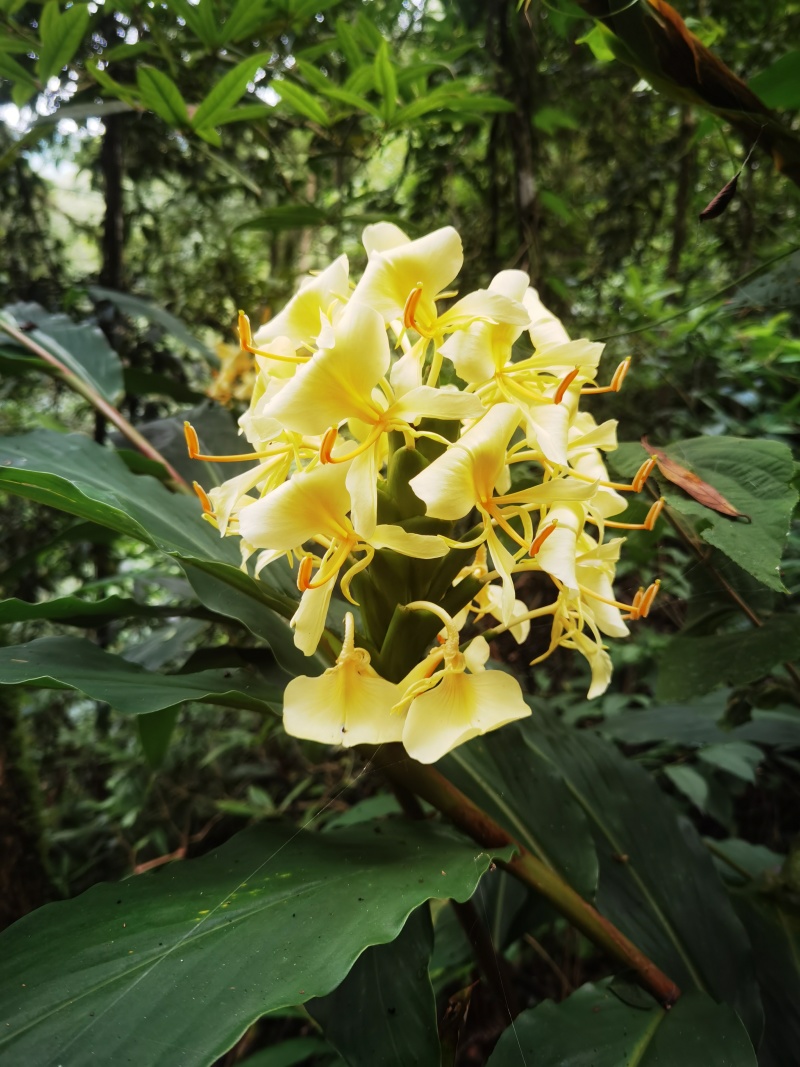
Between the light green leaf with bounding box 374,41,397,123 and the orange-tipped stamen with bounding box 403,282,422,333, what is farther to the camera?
the light green leaf with bounding box 374,41,397,123

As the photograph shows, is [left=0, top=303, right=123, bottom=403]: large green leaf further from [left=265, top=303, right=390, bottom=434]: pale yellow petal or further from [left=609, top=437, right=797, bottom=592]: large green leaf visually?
[left=609, top=437, right=797, bottom=592]: large green leaf

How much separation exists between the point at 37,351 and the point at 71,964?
2.97ft

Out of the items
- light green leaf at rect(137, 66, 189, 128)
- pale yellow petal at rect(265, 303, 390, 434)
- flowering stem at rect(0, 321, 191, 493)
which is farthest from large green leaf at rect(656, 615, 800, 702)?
light green leaf at rect(137, 66, 189, 128)

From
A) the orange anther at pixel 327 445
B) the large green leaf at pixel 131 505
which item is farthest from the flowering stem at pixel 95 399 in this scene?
the orange anther at pixel 327 445

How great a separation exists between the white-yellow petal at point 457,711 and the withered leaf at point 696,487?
25 cm

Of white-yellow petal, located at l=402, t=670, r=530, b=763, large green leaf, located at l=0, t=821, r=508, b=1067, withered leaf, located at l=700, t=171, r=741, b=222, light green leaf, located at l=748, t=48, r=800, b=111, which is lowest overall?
large green leaf, located at l=0, t=821, r=508, b=1067

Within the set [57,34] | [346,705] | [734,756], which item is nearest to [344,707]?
[346,705]

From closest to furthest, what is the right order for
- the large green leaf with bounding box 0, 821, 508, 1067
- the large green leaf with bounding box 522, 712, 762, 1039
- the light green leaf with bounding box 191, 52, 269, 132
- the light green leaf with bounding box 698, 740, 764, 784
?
1. the large green leaf with bounding box 0, 821, 508, 1067
2. the large green leaf with bounding box 522, 712, 762, 1039
3. the light green leaf with bounding box 191, 52, 269, 132
4. the light green leaf with bounding box 698, 740, 764, 784

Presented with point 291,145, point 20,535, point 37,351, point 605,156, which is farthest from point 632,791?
point 291,145

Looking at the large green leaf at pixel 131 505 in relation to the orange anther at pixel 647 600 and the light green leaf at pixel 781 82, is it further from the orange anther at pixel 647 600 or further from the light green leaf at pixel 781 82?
the light green leaf at pixel 781 82

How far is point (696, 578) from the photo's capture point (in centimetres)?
91

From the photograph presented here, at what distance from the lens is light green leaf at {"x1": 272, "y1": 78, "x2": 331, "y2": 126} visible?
3.22 feet

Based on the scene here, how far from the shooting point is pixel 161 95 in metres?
0.94

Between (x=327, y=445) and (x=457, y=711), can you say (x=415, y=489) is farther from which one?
(x=457, y=711)
